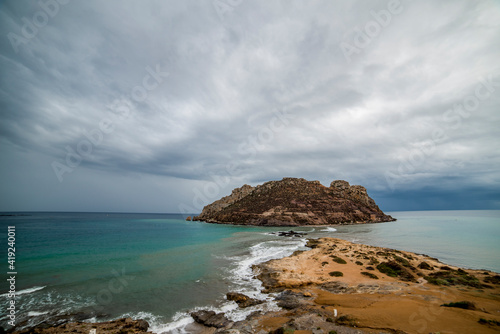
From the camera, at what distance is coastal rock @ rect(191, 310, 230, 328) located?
38.6 feet

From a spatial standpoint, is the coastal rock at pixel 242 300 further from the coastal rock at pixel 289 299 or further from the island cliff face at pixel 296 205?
the island cliff face at pixel 296 205

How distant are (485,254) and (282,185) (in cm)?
9962

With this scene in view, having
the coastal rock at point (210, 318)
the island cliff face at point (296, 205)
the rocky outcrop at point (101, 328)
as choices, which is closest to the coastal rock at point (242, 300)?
the coastal rock at point (210, 318)

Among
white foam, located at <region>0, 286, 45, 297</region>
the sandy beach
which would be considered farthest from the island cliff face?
white foam, located at <region>0, 286, 45, 297</region>

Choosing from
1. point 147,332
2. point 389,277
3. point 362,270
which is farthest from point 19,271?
point 389,277

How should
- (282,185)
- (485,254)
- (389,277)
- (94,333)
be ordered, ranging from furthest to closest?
(282,185), (485,254), (389,277), (94,333)

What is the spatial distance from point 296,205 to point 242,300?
9435 cm

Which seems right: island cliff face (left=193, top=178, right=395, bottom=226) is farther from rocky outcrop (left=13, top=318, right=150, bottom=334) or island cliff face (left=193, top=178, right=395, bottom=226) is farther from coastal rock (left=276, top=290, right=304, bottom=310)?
rocky outcrop (left=13, top=318, right=150, bottom=334)

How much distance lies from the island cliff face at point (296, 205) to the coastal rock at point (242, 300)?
8218cm

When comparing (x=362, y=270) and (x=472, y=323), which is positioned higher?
(x=472, y=323)

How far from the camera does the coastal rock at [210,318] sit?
11.8 meters

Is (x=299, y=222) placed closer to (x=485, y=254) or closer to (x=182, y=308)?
(x=485, y=254)

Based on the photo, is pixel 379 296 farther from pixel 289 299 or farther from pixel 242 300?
pixel 242 300

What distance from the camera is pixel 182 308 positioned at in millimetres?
14180
